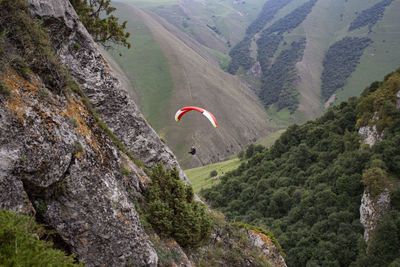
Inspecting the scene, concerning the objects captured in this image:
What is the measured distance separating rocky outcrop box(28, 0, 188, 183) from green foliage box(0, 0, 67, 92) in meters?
1.65

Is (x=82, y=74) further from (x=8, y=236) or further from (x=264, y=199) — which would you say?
(x=264, y=199)

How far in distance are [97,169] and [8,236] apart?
13.7 ft

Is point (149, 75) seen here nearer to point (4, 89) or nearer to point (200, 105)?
point (200, 105)

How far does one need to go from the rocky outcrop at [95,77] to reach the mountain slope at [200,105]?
102m

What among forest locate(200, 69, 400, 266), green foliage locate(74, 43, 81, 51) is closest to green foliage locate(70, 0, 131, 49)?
green foliage locate(74, 43, 81, 51)

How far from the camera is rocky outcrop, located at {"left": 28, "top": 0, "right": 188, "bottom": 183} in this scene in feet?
36.6

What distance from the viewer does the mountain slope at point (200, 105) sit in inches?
4845

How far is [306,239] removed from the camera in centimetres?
3841

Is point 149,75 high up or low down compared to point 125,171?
up

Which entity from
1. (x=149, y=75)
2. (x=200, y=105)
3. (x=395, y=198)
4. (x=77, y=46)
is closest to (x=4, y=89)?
(x=77, y=46)

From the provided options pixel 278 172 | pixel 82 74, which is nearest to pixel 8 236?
pixel 82 74

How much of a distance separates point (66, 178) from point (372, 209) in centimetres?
3717

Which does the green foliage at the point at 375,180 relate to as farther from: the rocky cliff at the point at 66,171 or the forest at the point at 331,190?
the rocky cliff at the point at 66,171

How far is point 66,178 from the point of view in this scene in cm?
771
